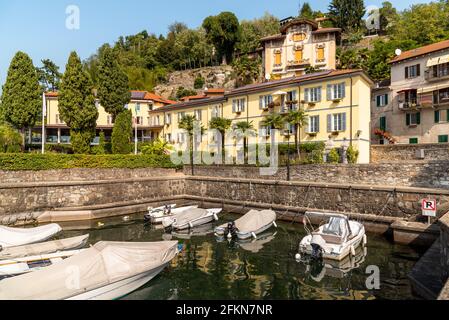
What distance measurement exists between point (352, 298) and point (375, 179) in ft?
57.5

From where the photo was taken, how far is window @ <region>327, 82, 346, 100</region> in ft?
120

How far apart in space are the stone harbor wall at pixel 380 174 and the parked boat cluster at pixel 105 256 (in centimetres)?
879

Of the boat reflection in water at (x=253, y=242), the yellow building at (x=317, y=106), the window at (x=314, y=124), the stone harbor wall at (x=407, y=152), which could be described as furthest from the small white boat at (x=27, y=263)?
the stone harbor wall at (x=407, y=152)

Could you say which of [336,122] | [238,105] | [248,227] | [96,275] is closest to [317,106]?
[336,122]

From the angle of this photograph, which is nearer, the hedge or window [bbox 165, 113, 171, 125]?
the hedge

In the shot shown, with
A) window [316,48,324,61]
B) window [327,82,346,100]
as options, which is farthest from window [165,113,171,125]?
window [316,48,324,61]

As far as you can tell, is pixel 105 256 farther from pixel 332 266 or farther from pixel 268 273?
pixel 332 266

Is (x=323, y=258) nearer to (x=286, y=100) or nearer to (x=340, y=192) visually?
(x=340, y=192)

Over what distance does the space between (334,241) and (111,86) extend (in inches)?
1698

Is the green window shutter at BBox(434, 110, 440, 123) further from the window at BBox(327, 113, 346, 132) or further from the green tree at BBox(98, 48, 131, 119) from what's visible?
the green tree at BBox(98, 48, 131, 119)

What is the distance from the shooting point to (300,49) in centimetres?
6962

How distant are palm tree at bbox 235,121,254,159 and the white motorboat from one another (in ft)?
76.9

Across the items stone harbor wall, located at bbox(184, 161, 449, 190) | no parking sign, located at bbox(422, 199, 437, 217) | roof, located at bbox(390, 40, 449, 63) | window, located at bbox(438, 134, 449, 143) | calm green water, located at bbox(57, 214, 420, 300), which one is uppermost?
roof, located at bbox(390, 40, 449, 63)

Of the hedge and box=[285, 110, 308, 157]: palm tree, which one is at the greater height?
box=[285, 110, 308, 157]: palm tree
